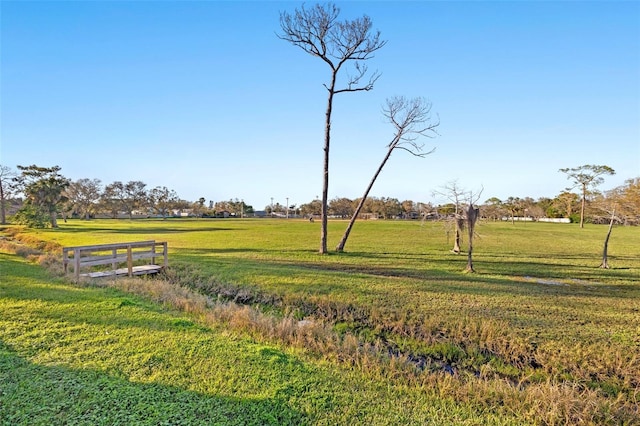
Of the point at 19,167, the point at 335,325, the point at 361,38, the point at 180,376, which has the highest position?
the point at 361,38

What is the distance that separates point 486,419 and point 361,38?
63.9ft

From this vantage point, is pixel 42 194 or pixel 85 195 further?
pixel 85 195

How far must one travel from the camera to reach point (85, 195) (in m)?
70.9

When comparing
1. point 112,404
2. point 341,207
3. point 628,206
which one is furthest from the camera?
point 341,207

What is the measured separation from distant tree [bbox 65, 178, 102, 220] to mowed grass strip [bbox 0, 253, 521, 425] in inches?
3101

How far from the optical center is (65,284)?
910 centimetres

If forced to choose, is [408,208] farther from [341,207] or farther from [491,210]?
[491,210]

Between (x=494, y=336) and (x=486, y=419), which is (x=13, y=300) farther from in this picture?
(x=494, y=336)

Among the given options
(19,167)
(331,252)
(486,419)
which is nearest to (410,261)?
(331,252)

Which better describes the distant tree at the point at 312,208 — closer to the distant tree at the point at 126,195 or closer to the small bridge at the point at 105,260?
the distant tree at the point at 126,195

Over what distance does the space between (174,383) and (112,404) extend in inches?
25.8

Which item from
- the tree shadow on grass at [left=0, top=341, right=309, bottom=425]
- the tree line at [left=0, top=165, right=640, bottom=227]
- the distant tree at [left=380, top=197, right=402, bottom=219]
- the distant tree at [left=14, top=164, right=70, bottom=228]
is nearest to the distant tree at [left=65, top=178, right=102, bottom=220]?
the tree line at [left=0, top=165, right=640, bottom=227]

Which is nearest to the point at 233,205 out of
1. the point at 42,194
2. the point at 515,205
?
the point at 42,194

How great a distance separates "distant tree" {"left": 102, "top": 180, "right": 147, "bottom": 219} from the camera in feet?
255
